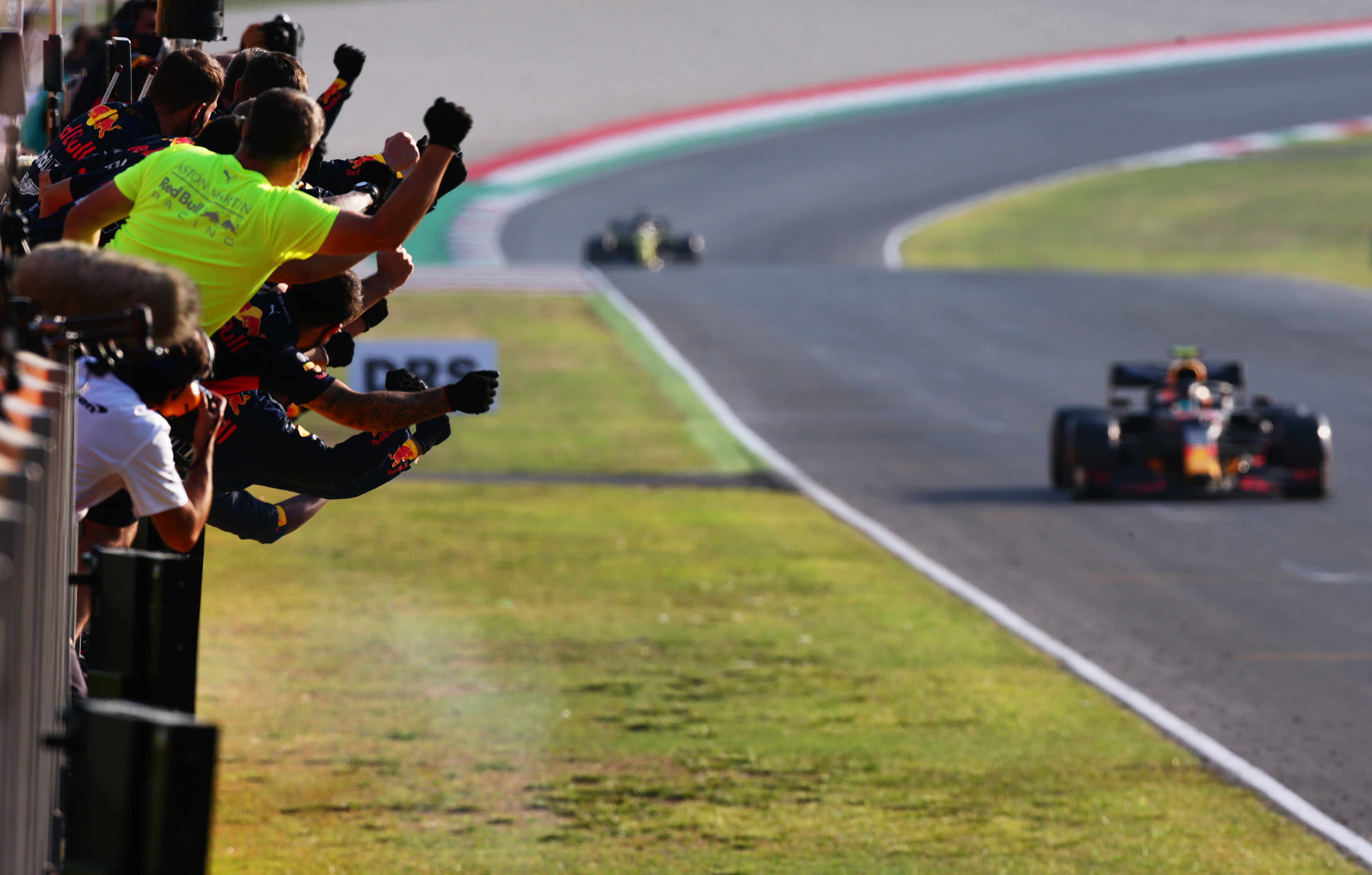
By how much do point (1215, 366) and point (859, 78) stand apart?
41.9 metres

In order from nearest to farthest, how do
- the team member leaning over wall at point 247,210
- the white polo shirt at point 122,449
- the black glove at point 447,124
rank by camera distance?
the white polo shirt at point 122,449 → the black glove at point 447,124 → the team member leaning over wall at point 247,210

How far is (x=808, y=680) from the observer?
1179cm

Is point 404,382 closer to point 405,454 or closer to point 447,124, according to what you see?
point 405,454

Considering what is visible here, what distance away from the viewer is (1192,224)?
46.4m

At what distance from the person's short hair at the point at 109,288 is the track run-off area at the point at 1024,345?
20.7 feet

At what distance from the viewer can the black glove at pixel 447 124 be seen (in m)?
5.05

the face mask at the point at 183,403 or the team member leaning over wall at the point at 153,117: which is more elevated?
the team member leaning over wall at the point at 153,117

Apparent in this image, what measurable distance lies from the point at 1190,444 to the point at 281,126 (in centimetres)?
1372

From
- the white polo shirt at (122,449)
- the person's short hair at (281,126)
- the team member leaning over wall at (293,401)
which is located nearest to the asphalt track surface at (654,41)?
the team member leaning over wall at (293,401)

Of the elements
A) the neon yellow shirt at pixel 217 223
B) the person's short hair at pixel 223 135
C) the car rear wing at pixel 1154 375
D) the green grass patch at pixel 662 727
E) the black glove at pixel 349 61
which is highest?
the black glove at pixel 349 61

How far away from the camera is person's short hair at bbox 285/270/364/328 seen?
20.2 ft

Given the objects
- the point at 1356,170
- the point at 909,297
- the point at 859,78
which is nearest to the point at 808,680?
the point at 909,297

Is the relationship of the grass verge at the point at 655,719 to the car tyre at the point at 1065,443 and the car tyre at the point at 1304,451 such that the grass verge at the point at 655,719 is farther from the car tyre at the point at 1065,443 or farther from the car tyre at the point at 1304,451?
the car tyre at the point at 1304,451

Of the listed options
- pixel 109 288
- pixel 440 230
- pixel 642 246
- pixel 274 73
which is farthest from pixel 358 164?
pixel 440 230
